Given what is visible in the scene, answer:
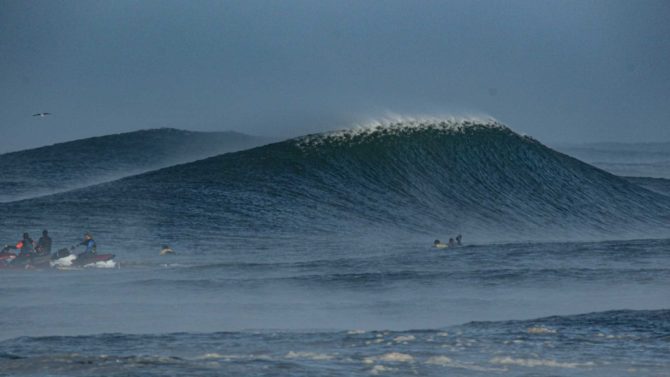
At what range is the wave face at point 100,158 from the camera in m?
57.0

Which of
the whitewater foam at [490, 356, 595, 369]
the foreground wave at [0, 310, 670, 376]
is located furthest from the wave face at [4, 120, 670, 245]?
the whitewater foam at [490, 356, 595, 369]

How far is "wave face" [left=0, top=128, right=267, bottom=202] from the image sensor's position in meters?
57.0

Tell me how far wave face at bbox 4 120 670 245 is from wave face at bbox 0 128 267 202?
45.8ft

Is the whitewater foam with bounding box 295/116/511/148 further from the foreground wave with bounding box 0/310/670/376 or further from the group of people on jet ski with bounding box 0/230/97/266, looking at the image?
the foreground wave with bounding box 0/310/670/376

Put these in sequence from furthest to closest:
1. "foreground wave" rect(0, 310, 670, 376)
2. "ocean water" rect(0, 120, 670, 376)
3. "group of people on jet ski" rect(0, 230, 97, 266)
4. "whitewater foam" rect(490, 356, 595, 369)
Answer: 1. "group of people on jet ski" rect(0, 230, 97, 266)
2. "ocean water" rect(0, 120, 670, 376)
3. "whitewater foam" rect(490, 356, 595, 369)
4. "foreground wave" rect(0, 310, 670, 376)

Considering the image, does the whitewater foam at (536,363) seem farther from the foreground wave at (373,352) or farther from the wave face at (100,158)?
the wave face at (100,158)

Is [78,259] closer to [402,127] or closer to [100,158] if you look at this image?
[402,127]

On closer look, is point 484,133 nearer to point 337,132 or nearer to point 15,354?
point 337,132

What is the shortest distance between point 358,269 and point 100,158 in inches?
1661

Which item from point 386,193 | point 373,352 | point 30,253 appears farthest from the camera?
point 386,193

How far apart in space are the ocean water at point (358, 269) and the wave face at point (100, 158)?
46.0 ft

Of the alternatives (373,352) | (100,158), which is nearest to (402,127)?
(100,158)

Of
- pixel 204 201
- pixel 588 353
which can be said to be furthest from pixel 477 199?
pixel 588 353

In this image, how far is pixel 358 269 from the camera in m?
26.5
